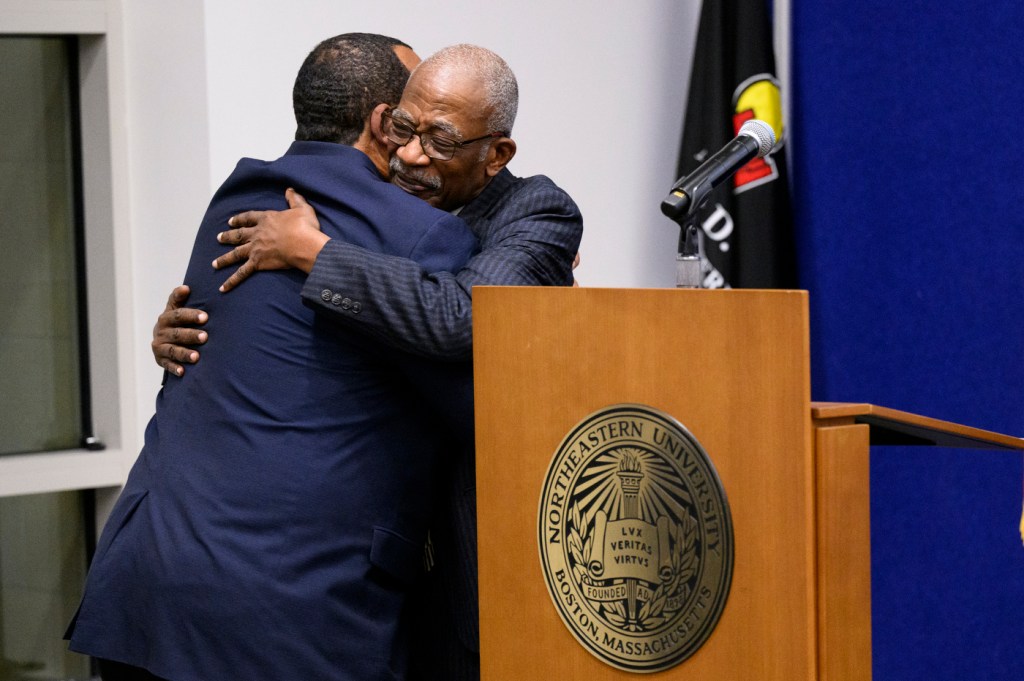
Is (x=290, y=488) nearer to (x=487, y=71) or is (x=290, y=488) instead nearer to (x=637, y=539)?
(x=637, y=539)

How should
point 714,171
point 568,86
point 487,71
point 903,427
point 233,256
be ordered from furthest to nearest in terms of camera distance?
point 568,86 < point 487,71 < point 233,256 < point 714,171 < point 903,427

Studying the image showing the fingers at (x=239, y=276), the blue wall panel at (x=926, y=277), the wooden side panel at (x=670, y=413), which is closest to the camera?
the wooden side panel at (x=670, y=413)

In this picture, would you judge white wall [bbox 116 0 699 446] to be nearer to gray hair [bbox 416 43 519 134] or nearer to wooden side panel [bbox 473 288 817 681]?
gray hair [bbox 416 43 519 134]

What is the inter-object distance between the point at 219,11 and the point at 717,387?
7.15 feet

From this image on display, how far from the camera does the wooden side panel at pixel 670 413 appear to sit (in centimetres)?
123

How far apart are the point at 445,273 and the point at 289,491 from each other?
389 millimetres

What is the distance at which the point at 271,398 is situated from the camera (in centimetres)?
174

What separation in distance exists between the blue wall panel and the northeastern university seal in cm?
196

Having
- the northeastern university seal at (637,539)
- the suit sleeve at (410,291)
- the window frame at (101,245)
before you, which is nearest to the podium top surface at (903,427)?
the northeastern university seal at (637,539)

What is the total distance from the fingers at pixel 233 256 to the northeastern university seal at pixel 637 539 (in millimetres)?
670

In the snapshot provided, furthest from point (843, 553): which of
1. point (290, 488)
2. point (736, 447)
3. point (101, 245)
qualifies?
point (101, 245)

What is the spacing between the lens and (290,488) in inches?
67.4

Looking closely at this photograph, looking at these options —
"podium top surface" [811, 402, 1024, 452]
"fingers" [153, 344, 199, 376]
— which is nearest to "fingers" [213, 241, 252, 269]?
"fingers" [153, 344, 199, 376]

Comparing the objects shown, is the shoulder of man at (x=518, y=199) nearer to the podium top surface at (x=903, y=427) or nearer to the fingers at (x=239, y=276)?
the fingers at (x=239, y=276)
